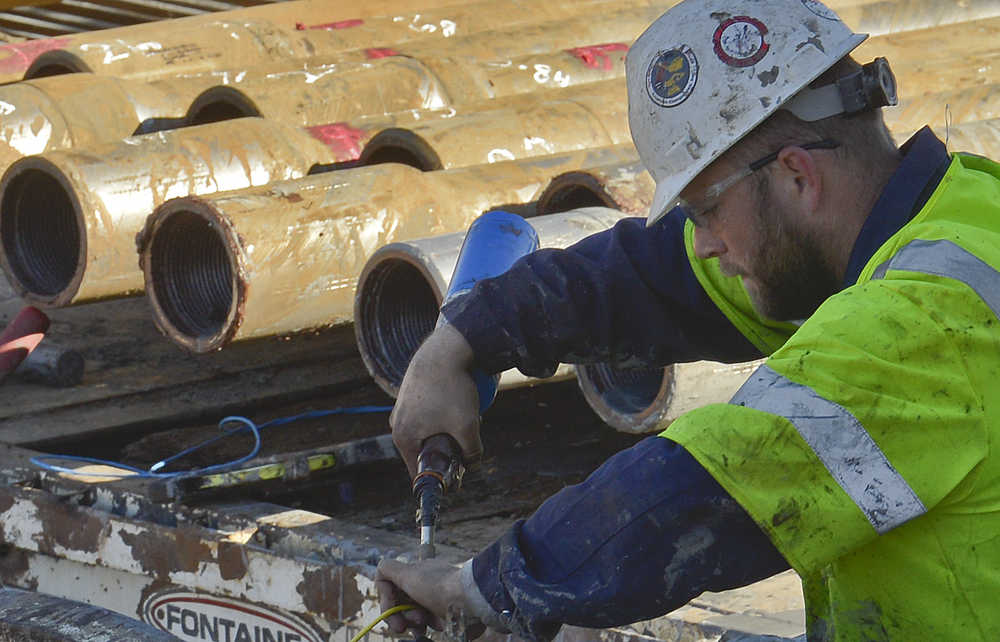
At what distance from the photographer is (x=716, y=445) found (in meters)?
1.73

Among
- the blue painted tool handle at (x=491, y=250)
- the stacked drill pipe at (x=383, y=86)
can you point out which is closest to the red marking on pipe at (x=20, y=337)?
the stacked drill pipe at (x=383, y=86)

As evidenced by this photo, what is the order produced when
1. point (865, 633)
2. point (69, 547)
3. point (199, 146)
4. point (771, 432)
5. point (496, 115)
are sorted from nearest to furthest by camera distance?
point (771, 432), point (865, 633), point (69, 547), point (199, 146), point (496, 115)

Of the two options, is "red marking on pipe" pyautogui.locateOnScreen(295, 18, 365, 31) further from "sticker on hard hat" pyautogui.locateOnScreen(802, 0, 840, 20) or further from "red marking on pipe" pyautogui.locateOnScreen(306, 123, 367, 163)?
"sticker on hard hat" pyautogui.locateOnScreen(802, 0, 840, 20)

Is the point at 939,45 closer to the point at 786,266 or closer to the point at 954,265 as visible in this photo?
the point at 786,266

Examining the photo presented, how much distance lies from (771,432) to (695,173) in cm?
50

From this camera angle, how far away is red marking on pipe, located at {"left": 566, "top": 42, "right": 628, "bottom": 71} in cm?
593

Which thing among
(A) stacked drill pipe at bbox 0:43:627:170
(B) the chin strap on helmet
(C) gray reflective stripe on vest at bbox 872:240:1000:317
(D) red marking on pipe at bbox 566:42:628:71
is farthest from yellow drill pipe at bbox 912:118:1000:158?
(C) gray reflective stripe on vest at bbox 872:240:1000:317

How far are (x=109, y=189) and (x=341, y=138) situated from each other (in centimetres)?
85

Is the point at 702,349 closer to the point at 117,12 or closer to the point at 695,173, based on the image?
the point at 695,173

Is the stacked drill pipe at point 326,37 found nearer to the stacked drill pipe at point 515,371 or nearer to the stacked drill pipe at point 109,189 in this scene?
the stacked drill pipe at point 109,189

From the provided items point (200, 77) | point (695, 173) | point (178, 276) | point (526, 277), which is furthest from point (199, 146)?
point (695, 173)

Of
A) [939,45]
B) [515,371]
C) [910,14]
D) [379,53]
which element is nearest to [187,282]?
[515,371]

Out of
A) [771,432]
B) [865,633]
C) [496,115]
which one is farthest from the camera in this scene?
[496,115]

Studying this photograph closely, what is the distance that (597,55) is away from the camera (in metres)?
5.98
